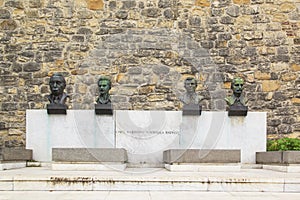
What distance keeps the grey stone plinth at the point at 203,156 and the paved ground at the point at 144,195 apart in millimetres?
1640

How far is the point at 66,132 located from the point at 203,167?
98.9 inches

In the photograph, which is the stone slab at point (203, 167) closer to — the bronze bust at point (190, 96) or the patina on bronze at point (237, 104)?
the patina on bronze at point (237, 104)

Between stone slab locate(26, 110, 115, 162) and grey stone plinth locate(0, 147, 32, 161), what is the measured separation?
8.9 inches

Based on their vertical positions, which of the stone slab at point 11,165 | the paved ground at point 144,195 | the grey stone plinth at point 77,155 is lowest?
the stone slab at point 11,165

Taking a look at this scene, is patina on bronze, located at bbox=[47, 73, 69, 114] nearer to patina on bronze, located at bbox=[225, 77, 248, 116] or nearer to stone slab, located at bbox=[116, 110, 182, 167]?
stone slab, located at bbox=[116, 110, 182, 167]

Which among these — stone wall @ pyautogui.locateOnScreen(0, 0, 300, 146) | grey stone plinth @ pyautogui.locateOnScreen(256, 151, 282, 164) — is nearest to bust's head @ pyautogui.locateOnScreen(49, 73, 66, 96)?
stone wall @ pyautogui.locateOnScreen(0, 0, 300, 146)

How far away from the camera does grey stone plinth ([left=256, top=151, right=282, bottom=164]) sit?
20.0 feet

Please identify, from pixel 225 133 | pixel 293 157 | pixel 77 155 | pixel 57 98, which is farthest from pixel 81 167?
pixel 293 157

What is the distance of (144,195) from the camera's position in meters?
3.98

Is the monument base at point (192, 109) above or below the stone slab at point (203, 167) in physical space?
above

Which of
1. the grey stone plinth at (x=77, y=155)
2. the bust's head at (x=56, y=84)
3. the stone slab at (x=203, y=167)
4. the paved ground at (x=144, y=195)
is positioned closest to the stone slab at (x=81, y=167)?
the grey stone plinth at (x=77, y=155)

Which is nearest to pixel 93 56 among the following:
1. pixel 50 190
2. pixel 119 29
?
pixel 119 29

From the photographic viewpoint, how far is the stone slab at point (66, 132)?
712 centimetres

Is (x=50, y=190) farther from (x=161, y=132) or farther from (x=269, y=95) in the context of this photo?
(x=269, y=95)
